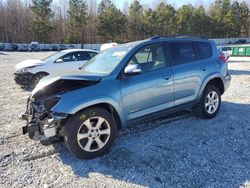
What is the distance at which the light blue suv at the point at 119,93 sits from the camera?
13.0 ft

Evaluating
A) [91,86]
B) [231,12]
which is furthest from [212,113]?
[231,12]

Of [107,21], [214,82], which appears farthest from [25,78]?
[107,21]

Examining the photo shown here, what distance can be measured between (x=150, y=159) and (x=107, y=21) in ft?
198

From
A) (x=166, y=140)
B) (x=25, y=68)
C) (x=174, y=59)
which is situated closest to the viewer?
(x=166, y=140)

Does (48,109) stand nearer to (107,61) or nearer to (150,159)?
(107,61)

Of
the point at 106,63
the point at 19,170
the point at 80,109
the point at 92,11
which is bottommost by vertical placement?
the point at 19,170

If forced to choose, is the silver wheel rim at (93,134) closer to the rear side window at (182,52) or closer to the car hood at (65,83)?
the car hood at (65,83)

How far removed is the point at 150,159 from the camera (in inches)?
161

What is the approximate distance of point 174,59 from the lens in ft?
16.9

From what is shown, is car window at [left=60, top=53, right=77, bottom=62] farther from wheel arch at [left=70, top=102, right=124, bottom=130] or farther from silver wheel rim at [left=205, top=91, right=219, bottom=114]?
wheel arch at [left=70, top=102, right=124, bottom=130]

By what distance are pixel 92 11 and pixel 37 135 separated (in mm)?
73866

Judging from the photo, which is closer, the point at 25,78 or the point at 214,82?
the point at 214,82

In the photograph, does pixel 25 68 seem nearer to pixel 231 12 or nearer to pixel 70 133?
pixel 70 133

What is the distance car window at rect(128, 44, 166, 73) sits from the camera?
4.73m
